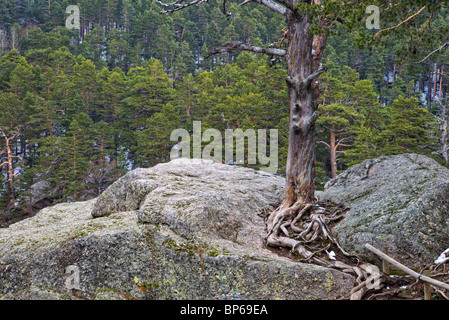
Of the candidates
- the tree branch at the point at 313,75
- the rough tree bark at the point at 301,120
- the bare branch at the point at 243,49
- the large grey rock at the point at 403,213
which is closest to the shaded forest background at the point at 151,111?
the tree branch at the point at 313,75

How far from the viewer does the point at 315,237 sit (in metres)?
6.33

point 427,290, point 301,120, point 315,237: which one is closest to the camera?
point 427,290

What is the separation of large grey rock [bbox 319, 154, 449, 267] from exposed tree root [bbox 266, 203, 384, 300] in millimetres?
248

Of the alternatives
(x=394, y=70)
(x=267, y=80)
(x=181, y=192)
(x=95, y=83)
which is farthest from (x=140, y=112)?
(x=394, y=70)

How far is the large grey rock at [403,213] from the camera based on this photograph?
17.5 feet

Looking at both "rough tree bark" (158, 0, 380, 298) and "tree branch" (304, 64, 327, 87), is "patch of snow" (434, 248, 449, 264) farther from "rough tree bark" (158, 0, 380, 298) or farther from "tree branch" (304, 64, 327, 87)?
"tree branch" (304, 64, 327, 87)

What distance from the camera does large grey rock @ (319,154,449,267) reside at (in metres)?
5.35

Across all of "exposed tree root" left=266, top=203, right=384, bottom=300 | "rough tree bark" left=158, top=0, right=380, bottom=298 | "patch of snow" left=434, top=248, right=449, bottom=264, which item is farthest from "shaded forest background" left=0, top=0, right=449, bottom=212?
"patch of snow" left=434, top=248, right=449, bottom=264

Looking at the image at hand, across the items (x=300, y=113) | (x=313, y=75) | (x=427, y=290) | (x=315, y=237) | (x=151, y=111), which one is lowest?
(x=315, y=237)

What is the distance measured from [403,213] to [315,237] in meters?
1.66

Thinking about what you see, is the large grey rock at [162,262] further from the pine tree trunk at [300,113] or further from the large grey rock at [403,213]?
the pine tree trunk at [300,113]

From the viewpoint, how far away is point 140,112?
39781mm

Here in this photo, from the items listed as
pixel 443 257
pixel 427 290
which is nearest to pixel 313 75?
pixel 443 257

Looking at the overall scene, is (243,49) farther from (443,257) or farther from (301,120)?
(443,257)
